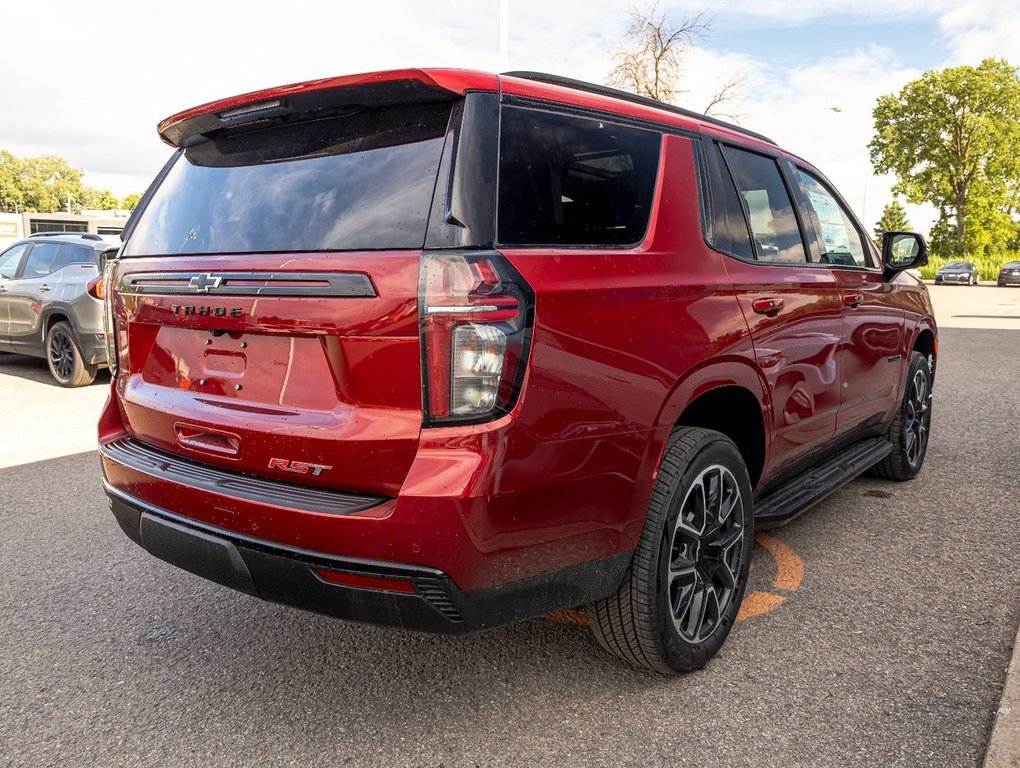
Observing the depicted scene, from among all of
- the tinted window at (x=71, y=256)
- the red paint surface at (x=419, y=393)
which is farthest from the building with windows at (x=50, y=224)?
the red paint surface at (x=419, y=393)

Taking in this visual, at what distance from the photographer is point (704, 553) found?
9.37 feet

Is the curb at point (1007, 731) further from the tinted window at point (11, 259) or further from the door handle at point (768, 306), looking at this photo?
the tinted window at point (11, 259)

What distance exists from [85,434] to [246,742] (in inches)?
191

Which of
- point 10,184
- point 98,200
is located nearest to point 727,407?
point 10,184

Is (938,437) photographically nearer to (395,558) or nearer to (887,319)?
(887,319)

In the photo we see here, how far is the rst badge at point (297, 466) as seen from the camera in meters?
2.21

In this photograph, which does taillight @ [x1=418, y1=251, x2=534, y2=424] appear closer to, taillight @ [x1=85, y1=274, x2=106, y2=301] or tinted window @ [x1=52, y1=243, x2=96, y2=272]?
taillight @ [x1=85, y1=274, x2=106, y2=301]

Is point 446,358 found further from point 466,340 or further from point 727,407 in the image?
point 727,407

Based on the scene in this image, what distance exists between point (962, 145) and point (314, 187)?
61409mm

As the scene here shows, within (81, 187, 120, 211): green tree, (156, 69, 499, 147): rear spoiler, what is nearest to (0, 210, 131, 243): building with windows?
(156, 69, 499, 147): rear spoiler

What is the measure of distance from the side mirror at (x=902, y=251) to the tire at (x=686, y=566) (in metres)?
2.25

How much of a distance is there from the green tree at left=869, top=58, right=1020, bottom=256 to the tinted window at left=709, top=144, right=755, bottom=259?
58.9 metres

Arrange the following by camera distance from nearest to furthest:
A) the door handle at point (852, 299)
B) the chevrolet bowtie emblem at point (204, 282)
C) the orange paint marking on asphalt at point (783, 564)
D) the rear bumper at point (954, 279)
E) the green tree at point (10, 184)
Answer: the chevrolet bowtie emblem at point (204, 282)
the orange paint marking on asphalt at point (783, 564)
the door handle at point (852, 299)
the rear bumper at point (954, 279)
the green tree at point (10, 184)

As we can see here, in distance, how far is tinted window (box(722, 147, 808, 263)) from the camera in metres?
3.28
